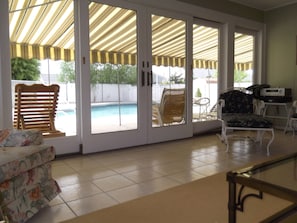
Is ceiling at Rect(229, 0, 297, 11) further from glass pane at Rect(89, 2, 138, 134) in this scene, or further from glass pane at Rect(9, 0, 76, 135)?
glass pane at Rect(9, 0, 76, 135)

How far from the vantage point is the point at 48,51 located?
3.51 m

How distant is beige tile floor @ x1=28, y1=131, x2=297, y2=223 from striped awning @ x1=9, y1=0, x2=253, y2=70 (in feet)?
4.33

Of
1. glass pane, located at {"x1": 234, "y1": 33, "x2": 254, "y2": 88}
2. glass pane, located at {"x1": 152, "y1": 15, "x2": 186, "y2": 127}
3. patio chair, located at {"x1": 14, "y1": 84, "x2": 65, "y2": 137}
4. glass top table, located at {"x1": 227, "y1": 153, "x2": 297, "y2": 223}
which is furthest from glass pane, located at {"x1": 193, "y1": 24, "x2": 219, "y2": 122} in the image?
glass top table, located at {"x1": 227, "y1": 153, "x2": 297, "y2": 223}

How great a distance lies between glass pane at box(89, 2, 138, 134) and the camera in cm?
340

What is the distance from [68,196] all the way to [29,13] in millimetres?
2497

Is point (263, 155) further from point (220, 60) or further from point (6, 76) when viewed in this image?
point (6, 76)

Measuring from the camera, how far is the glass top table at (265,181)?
1.10m

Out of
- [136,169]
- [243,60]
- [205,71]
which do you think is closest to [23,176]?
[136,169]

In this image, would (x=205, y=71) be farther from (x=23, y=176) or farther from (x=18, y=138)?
(x=23, y=176)

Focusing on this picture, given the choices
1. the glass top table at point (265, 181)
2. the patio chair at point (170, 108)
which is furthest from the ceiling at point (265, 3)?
the glass top table at point (265, 181)

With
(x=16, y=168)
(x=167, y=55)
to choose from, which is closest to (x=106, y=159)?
(x=16, y=168)

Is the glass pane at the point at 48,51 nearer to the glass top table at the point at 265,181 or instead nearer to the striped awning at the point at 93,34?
the striped awning at the point at 93,34

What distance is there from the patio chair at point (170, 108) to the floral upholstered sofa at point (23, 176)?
232 centimetres

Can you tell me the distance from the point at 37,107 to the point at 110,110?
95 cm
